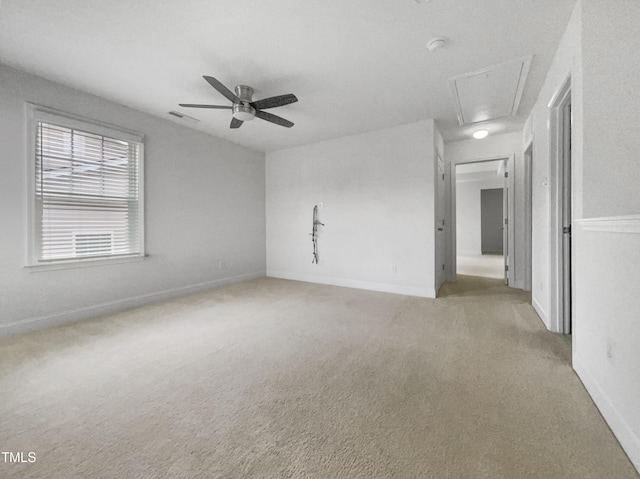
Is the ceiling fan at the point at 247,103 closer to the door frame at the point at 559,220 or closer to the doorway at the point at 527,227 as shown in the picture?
the door frame at the point at 559,220

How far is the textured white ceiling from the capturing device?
6.26 ft

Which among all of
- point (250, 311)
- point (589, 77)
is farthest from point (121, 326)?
point (589, 77)

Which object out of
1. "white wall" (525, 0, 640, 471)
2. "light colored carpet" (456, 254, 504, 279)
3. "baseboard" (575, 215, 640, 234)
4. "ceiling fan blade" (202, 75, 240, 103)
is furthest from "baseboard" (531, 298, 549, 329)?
"ceiling fan blade" (202, 75, 240, 103)

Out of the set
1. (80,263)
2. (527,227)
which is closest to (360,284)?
(527,227)

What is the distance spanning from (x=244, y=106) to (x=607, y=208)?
3.05 metres

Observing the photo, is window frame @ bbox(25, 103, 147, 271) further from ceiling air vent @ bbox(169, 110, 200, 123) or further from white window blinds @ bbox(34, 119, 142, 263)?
ceiling air vent @ bbox(169, 110, 200, 123)

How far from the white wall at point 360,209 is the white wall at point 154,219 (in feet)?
1.91

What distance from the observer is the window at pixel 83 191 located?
2750mm

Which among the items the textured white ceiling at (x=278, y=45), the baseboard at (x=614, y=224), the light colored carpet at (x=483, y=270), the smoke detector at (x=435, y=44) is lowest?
the light colored carpet at (x=483, y=270)

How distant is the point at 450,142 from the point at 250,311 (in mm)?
4577

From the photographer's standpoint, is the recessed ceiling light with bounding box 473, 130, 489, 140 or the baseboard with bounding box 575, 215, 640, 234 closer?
the baseboard with bounding box 575, 215, 640, 234

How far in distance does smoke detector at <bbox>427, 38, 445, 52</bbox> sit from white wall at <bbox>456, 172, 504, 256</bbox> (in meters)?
8.02

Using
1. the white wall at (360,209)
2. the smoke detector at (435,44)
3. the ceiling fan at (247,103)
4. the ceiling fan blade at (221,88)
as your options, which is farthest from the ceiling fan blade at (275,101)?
the white wall at (360,209)

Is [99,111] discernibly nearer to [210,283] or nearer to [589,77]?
[210,283]
